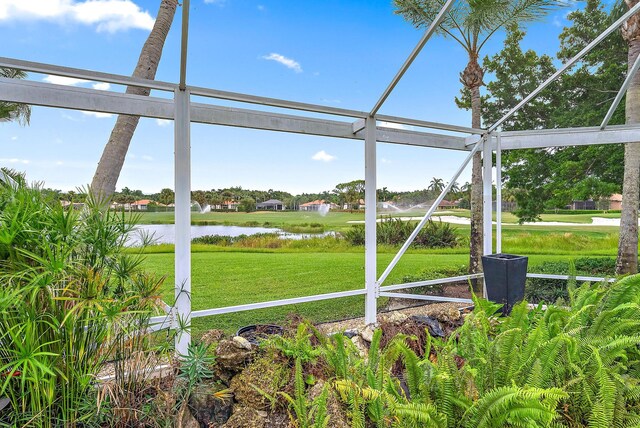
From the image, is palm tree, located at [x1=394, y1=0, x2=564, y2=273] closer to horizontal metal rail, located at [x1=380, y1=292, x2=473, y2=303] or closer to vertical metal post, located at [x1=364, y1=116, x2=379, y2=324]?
horizontal metal rail, located at [x1=380, y1=292, x2=473, y2=303]

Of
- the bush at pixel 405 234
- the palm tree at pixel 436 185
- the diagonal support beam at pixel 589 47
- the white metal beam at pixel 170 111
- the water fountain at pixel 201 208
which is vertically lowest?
the bush at pixel 405 234

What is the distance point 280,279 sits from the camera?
6.05 metres

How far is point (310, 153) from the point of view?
19.9 feet

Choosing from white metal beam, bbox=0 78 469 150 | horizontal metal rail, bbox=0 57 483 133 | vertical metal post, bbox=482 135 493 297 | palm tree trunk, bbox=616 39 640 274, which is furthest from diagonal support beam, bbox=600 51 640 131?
palm tree trunk, bbox=616 39 640 274

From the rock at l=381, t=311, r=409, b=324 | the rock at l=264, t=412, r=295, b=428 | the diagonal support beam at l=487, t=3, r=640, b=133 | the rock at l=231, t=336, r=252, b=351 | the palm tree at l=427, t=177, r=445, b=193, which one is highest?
the diagonal support beam at l=487, t=3, r=640, b=133

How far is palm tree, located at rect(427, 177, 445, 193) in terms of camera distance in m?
6.14

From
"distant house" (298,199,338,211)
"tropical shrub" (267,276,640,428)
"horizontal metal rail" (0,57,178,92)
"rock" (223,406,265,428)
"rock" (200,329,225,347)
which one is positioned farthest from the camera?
"distant house" (298,199,338,211)

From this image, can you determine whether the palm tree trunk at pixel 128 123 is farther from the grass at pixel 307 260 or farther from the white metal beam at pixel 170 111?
the white metal beam at pixel 170 111

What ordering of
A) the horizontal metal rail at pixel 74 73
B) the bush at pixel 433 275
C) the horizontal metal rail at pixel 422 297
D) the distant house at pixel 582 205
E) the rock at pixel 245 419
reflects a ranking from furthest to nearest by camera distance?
the distant house at pixel 582 205, the bush at pixel 433 275, the horizontal metal rail at pixel 422 297, the horizontal metal rail at pixel 74 73, the rock at pixel 245 419

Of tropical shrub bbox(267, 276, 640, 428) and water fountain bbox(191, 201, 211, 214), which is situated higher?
water fountain bbox(191, 201, 211, 214)

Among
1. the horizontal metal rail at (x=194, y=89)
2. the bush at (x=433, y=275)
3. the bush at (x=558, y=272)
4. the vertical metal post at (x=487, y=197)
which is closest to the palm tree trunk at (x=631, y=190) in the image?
the bush at (x=558, y=272)

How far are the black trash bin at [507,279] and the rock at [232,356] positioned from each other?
2.67 m

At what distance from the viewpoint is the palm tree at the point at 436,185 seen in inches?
242

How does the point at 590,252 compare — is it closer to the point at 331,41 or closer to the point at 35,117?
the point at 331,41
